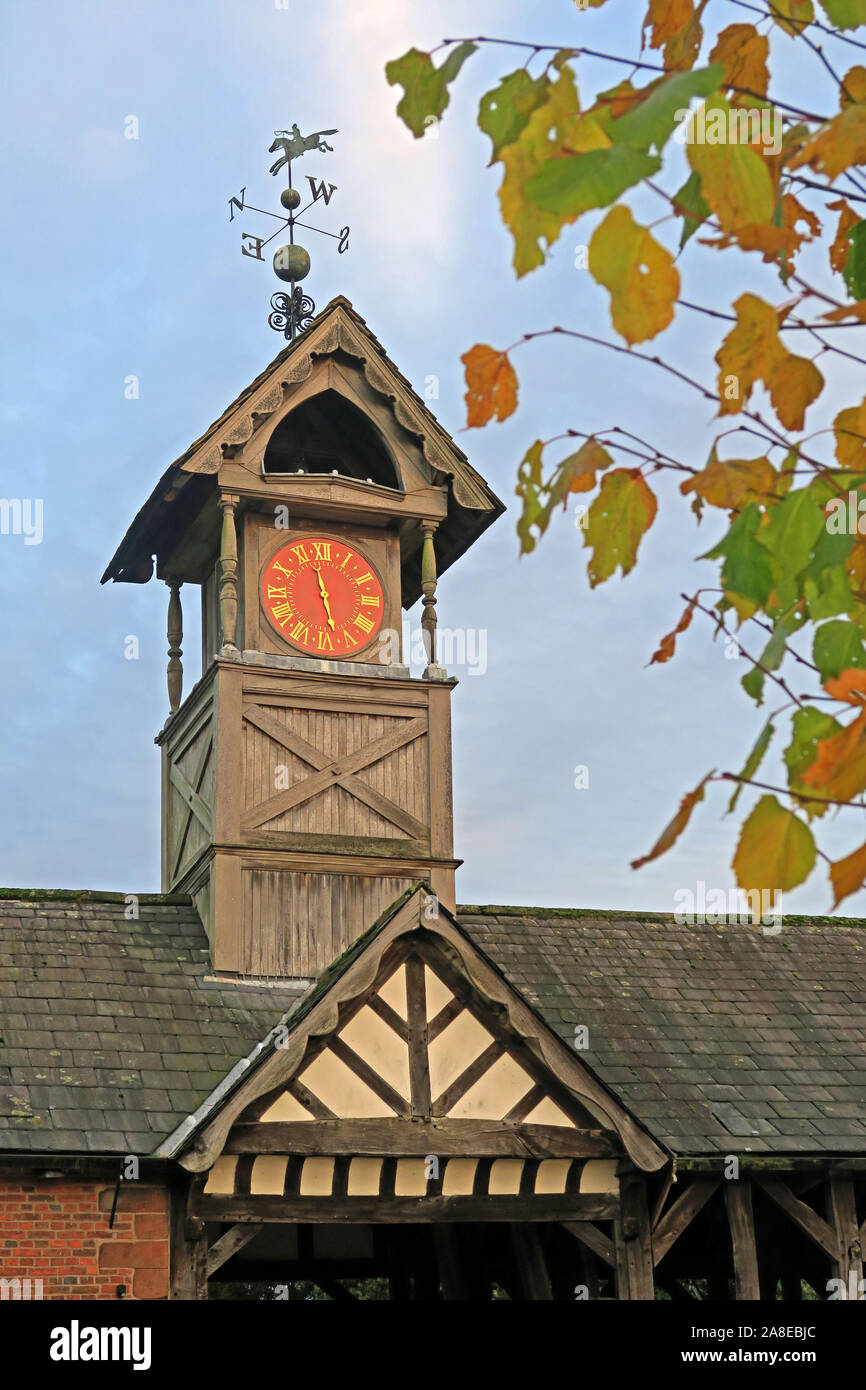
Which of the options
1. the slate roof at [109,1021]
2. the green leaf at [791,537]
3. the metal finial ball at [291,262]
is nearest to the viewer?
the green leaf at [791,537]

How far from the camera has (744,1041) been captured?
14.0 meters

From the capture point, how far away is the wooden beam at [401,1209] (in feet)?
36.5

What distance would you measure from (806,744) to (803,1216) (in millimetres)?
10494

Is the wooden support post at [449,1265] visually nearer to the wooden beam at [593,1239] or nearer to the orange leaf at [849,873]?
the wooden beam at [593,1239]

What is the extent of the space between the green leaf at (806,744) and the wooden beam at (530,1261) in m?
10.5

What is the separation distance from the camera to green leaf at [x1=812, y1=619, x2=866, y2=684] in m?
2.89

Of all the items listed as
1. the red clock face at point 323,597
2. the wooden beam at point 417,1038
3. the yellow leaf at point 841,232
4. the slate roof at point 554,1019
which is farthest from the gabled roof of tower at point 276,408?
the yellow leaf at point 841,232

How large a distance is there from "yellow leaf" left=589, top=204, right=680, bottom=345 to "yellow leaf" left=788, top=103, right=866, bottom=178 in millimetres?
309

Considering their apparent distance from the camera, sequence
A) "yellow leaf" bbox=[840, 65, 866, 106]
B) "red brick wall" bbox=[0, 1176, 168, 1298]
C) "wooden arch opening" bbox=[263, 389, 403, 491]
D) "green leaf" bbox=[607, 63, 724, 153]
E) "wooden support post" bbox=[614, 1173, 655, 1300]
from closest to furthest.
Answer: "green leaf" bbox=[607, 63, 724, 153]
"yellow leaf" bbox=[840, 65, 866, 106]
"red brick wall" bbox=[0, 1176, 168, 1298]
"wooden support post" bbox=[614, 1173, 655, 1300]
"wooden arch opening" bbox=[263, 389, 403, 491]

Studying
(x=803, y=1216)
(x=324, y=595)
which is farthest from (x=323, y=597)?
(x=803, y=1216)

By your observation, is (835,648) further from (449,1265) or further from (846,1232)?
(449,1265)

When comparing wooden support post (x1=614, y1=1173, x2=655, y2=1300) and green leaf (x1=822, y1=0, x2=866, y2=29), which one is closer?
green leaf (x1=822, y1=0, x2=866, y2=29)

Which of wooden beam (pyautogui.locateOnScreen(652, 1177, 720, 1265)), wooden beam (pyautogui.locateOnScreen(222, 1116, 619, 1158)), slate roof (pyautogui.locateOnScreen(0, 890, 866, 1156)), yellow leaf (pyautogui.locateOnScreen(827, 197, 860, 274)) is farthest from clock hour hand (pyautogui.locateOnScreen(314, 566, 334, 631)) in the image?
yellow leaf (pyautogui.locateOnScreen(827, 197, 860, 274))

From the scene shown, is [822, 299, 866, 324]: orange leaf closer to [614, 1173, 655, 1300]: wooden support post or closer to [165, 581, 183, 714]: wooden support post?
[614, 1173, 655, 1300]: wooden support post
